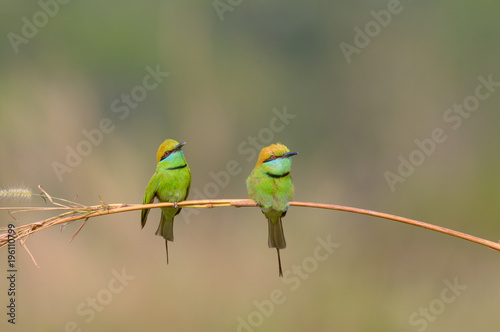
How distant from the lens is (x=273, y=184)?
1.98m

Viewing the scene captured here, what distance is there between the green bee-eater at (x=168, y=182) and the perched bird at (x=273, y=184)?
337 mm

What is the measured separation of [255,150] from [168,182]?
3.00 m

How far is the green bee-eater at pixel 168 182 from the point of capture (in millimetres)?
2100

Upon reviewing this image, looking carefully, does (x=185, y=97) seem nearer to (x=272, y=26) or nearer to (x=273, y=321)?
(x=272, y=26)

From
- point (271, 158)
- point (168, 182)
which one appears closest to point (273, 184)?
point (271, 158)

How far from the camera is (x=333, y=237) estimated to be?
4574mm

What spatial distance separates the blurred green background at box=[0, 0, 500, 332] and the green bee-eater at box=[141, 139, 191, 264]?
104 cm

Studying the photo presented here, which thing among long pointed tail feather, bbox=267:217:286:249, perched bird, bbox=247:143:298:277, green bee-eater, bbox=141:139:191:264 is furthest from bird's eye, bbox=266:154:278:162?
green bee-eater, bbox=141:139:191:264

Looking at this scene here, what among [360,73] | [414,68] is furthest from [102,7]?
[414,68]

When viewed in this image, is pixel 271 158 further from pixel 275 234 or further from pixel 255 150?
pixel 255 150

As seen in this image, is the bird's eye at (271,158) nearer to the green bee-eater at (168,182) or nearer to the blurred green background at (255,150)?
the green bee-eater at (168,182)

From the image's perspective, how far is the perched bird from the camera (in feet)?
6.18

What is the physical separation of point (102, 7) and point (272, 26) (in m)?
2.31

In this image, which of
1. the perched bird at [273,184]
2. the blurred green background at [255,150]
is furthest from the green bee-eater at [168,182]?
the blurred green background at [255,150]
